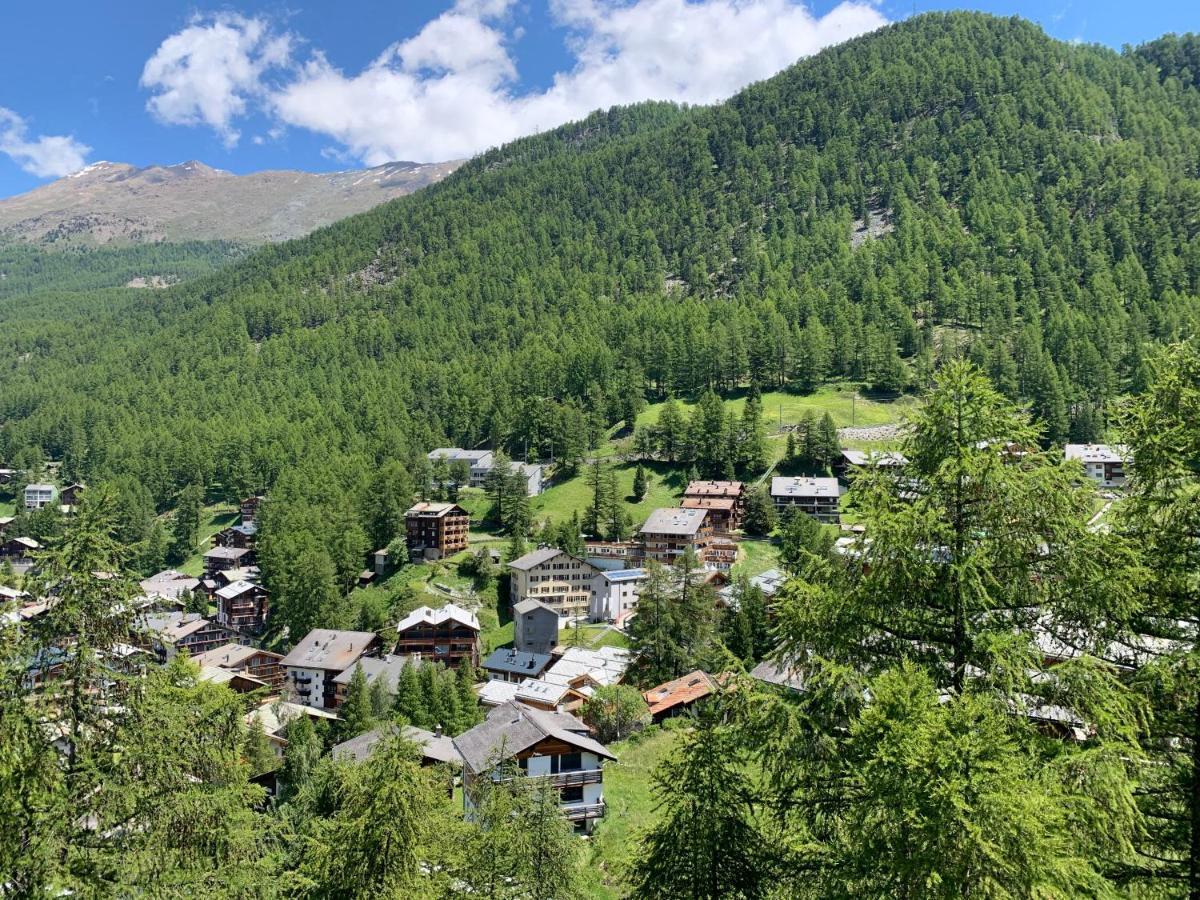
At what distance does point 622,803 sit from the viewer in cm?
3716

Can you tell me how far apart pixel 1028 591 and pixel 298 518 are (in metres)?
105

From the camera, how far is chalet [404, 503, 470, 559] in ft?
302

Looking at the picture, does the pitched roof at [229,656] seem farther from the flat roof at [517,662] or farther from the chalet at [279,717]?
the flat roof at [517,662]

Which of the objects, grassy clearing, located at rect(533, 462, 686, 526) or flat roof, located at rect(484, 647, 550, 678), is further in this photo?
grassy clearing, located at rect(533, 462, 686, 526)

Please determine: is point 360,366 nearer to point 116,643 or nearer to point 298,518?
point 298,518

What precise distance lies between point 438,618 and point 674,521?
96.6 feet

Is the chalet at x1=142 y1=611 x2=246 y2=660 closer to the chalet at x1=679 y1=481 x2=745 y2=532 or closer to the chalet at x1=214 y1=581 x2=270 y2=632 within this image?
the chalet at x1=214 y1=581 x2=270 y2=632

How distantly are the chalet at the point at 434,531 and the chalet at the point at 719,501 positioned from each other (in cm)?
2996

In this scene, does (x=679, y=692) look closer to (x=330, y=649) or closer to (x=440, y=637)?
(x=440, y=637)

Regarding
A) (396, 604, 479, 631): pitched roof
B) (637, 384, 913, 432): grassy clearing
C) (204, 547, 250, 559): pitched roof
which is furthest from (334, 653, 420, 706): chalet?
(637, 384, 913, 432): grassy clearing

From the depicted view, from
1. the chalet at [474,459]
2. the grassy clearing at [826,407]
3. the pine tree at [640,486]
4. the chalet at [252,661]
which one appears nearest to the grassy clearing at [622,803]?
the chalet at [252,661]

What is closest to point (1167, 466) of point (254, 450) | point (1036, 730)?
point (1036, 730)

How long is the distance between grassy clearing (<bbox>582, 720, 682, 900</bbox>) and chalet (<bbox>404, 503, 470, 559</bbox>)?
169 ft

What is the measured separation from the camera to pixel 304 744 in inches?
1948
